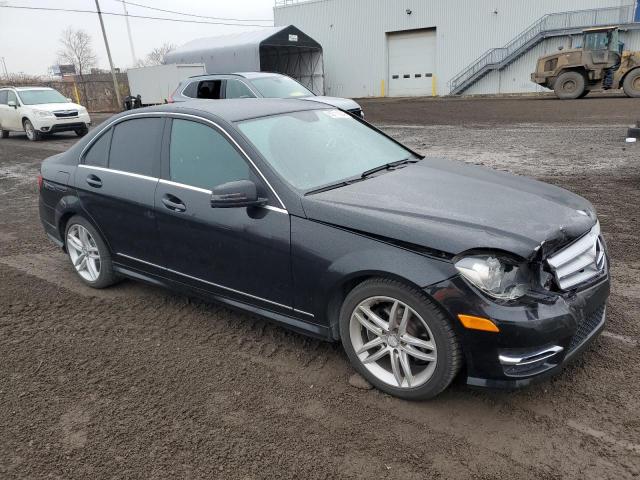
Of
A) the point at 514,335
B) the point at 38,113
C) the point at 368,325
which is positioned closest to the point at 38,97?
the point at 38,113

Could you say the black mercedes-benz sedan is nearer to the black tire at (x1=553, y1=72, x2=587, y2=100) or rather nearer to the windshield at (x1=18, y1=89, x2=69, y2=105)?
the windshield at (x1=18, y1=89, x2=69, y2=105)

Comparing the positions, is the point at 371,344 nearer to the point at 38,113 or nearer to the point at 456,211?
the point at 456,211

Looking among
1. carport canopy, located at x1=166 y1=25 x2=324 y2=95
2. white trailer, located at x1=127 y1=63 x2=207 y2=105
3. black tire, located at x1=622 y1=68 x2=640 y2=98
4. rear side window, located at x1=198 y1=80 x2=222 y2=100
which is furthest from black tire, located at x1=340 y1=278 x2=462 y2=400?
carport canopy, located at x1=166 y1=25 x2=324 y2=95

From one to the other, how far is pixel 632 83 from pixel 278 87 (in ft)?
54.1

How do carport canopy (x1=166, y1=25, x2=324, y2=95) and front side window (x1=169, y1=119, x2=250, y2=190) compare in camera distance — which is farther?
carport canopy (x1=166, y1=25, x2=324, y2=95)

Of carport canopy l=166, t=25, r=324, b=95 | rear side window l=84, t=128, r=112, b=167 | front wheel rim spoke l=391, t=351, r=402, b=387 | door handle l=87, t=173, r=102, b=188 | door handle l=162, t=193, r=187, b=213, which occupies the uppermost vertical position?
carport canopy l=166, t=25, r=324, b=95

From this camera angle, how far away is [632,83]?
2111 cm

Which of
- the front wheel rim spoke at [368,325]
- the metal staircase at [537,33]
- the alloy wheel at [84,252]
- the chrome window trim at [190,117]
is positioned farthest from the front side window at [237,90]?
the metal staircase at [537,33]

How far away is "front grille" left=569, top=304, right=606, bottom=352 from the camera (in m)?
2.71

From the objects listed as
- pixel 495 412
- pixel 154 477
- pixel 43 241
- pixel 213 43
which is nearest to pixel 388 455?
pixel 495 412

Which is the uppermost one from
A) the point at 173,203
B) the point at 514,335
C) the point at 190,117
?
the point at 190,117

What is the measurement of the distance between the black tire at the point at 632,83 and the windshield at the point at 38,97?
69.2 ft

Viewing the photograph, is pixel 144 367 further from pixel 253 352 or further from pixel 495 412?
pixel 495 412

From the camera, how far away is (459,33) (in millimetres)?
34094
